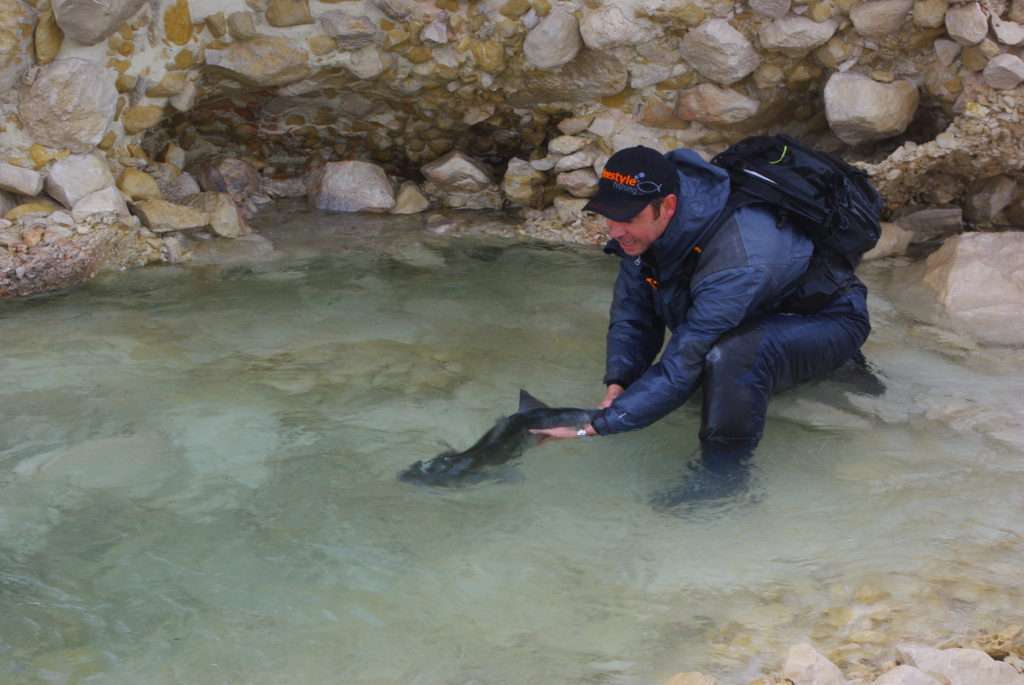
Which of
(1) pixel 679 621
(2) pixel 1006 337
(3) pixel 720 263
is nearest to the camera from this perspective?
(1) pixel 679 621

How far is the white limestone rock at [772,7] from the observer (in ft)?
18.9

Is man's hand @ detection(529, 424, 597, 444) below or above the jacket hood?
below

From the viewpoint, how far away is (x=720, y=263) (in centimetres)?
344

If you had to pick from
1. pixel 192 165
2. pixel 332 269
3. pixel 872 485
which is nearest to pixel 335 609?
pixel 872 485

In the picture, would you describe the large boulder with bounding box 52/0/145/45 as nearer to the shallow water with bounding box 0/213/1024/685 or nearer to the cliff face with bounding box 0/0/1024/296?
the cliff face with bounding box 0/0/1024/296

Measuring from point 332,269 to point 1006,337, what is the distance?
3663 millimetres

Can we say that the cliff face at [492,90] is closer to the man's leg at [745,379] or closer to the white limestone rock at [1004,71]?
the white limestone rock at [1004,71]

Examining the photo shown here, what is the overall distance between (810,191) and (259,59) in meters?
3.82

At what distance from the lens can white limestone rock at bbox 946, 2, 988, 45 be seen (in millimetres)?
5410

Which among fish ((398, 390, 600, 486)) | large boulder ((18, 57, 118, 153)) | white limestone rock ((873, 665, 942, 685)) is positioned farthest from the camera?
large boulder ((18, 57, 118, 153))

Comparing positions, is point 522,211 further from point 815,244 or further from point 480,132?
point 815,244

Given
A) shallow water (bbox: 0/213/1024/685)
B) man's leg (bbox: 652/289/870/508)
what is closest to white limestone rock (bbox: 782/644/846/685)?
shallow water (bbox: 0/213/1024/685)

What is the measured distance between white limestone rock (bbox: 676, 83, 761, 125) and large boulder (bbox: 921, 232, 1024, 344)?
4.71 feet

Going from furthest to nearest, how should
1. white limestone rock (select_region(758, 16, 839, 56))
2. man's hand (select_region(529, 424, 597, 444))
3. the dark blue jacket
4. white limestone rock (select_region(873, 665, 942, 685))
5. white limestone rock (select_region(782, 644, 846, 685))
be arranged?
1. white limestone rock (select_region(758, 16, 839, 56))
2. man's hand (select_region(529, 424, 597, 444))
3. the dark blue jacket
4. white limestone rock (select_region(782, 644, 846, 685))
5. white limestone rock (select_region(873, 665, 942, 685))
